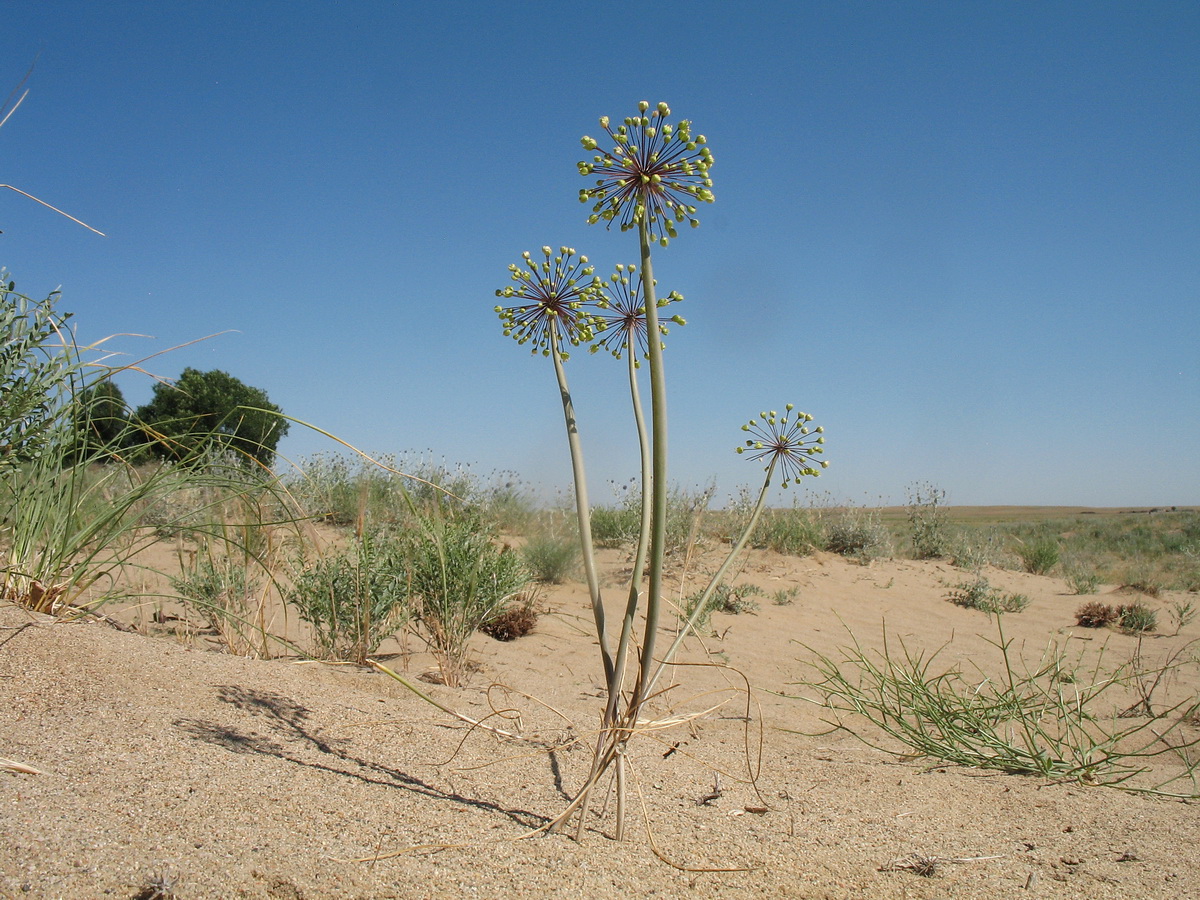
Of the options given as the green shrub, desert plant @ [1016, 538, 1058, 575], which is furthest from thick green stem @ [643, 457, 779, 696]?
desert plant @ [1016, 538, 1058, 575]

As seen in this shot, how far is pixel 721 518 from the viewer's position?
13.0m

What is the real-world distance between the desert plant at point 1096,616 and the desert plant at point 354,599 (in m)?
7.75

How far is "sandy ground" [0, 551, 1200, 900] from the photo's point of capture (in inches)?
68.7

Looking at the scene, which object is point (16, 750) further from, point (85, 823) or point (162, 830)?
point (162, 830)

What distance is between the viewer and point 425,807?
2.18 metres

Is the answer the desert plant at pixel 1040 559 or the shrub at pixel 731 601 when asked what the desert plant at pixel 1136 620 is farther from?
the desert plant at pixel 1040 559

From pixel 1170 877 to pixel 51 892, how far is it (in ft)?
9.09

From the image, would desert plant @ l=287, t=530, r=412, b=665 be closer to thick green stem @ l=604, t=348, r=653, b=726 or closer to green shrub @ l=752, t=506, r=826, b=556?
→ thick green stem @ l=604, t=348, r=653, b=726

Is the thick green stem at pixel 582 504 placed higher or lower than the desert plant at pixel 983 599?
higher

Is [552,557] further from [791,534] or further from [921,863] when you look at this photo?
[921,863]

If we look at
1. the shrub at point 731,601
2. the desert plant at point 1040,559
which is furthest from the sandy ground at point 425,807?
the desert plant at point 1040,559

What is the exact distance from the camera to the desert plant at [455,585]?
4605 mm

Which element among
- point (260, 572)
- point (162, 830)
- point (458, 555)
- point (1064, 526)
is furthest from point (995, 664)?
point (1064, 526)

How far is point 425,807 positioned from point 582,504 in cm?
103
